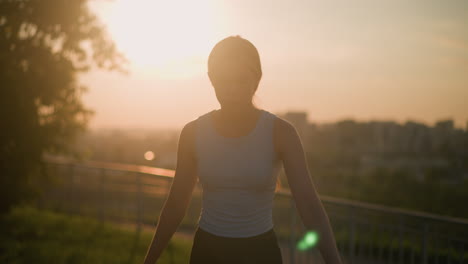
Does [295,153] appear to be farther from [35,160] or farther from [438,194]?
[438,194]

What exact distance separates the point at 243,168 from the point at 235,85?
1.06 ft

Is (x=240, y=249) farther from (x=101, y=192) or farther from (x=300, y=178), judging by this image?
(x=101, y=192)

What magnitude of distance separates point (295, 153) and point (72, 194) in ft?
35.7

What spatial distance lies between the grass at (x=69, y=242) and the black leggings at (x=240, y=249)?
17.8 feet

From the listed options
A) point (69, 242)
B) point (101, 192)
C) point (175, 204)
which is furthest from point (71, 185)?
point (175, 204)

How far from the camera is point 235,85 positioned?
1631mm

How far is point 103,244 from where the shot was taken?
7.95 meters

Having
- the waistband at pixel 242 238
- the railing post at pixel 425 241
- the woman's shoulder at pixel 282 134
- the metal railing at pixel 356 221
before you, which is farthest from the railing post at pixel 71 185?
the woman's shoulder at pixel 282 134

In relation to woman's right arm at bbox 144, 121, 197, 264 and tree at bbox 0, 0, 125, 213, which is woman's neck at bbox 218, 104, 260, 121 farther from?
tree at bbox 0, 0, 125, 213

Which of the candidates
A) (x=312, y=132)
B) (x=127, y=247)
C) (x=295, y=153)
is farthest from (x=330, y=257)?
(x=312, y=132)

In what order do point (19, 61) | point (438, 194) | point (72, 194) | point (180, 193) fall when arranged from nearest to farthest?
point (180, 193) → point (19, 61) → point (72, 194) → point (438, 194)

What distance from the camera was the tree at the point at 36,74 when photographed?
838 cm

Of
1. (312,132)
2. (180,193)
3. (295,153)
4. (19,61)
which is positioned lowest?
(312,132)

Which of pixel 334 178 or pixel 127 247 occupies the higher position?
pixel 127 247
